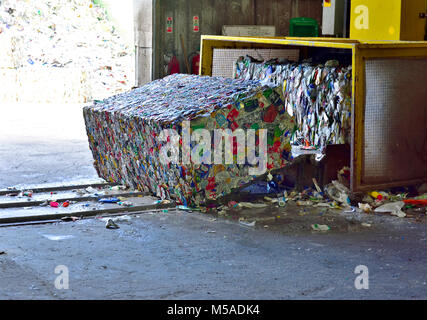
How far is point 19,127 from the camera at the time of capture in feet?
37.4

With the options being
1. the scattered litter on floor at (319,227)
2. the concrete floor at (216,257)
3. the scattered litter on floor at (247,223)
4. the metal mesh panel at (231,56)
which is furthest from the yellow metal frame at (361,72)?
the metal mesh panel at (231,56)

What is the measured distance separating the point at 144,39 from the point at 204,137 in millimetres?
6618

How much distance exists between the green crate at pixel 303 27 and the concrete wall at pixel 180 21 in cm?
35

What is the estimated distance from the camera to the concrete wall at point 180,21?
39.9ft

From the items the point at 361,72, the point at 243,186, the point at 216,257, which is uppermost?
the point at 361,72

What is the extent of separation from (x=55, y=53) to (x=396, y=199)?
535 inches

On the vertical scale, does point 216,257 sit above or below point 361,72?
below

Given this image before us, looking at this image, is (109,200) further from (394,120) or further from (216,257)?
(394,120)

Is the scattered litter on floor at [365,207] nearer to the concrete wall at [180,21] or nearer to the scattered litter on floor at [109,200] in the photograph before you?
the scattered litter on floor at [109,200]

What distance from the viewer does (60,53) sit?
18.5 m

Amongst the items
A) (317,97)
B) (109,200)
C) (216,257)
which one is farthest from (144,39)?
(216,257)
